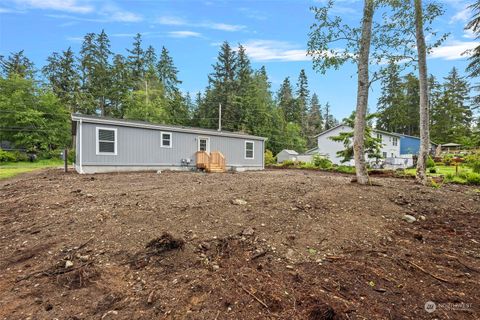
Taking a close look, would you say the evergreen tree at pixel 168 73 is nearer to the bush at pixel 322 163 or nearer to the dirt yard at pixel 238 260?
the bush at pixel 322 163

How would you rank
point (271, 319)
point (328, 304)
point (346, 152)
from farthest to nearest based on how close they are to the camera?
1. point (346, 152)
2. point (328, 304)
3. point (271, 319)

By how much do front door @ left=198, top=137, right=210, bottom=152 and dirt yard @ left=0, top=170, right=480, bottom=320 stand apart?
33.1 ft

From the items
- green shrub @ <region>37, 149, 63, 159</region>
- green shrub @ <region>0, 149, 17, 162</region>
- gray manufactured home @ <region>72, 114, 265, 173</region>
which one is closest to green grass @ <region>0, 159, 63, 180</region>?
green shrub @ <region>37, 149, 63, 159</region>

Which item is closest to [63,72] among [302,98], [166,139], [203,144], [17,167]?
[17,167]

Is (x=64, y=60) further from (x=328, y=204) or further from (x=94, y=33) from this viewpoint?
(x=328, y=204)

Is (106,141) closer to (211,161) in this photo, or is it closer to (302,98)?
(211,161)

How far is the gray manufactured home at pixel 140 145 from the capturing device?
1092 centimetres

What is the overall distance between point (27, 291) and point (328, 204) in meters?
4.10

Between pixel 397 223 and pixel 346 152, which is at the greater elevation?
pixel 346 152

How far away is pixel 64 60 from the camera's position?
29.6 meters

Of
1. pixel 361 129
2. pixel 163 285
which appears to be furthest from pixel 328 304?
pixel 361 129

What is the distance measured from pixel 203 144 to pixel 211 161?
1.39m

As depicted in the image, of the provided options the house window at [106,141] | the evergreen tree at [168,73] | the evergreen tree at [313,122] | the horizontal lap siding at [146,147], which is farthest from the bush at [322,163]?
the evergreen tree at [313,122]

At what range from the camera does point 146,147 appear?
1269cm
